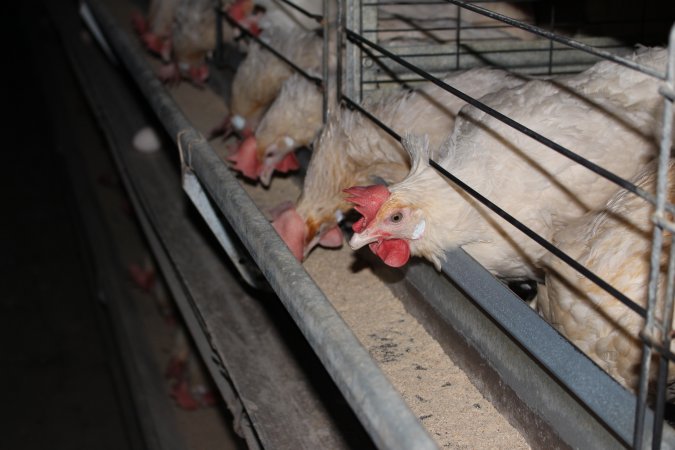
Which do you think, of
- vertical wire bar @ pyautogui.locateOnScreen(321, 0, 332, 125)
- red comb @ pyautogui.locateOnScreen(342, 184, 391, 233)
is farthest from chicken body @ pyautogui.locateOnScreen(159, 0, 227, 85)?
red comb @ pyautogui.locateOnScreen(342, 184, 391, 233)

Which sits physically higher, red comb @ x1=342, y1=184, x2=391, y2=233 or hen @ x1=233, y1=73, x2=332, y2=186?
red comb @ x1=342, y1=184, x2=391, y2=233

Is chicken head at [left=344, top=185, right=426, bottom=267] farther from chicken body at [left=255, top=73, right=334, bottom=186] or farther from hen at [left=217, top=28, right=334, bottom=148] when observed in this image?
hen at [left=217, top=28, right=334, bottom=148]

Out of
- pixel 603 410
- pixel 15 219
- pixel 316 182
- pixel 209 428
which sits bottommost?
pixel 15 219

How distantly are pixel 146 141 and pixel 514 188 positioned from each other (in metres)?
1.98

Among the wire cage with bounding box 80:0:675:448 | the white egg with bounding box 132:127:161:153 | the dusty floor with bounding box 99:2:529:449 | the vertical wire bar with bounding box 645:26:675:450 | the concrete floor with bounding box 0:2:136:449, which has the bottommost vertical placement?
the concrete floor with bounding box 0:2:136:449

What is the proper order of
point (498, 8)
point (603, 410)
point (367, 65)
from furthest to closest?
point (498, 8), point (367, 65), point (603, 410)

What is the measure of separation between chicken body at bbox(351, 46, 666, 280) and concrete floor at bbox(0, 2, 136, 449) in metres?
2.14

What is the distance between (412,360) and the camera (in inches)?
59.1

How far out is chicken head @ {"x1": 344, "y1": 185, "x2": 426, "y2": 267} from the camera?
160cm

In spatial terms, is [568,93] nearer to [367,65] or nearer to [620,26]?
[367,65]

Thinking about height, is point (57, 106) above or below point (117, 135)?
below

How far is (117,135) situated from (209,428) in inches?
53.5

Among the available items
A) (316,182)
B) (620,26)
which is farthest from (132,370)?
(620,26)

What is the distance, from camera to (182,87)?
11.1 ft
